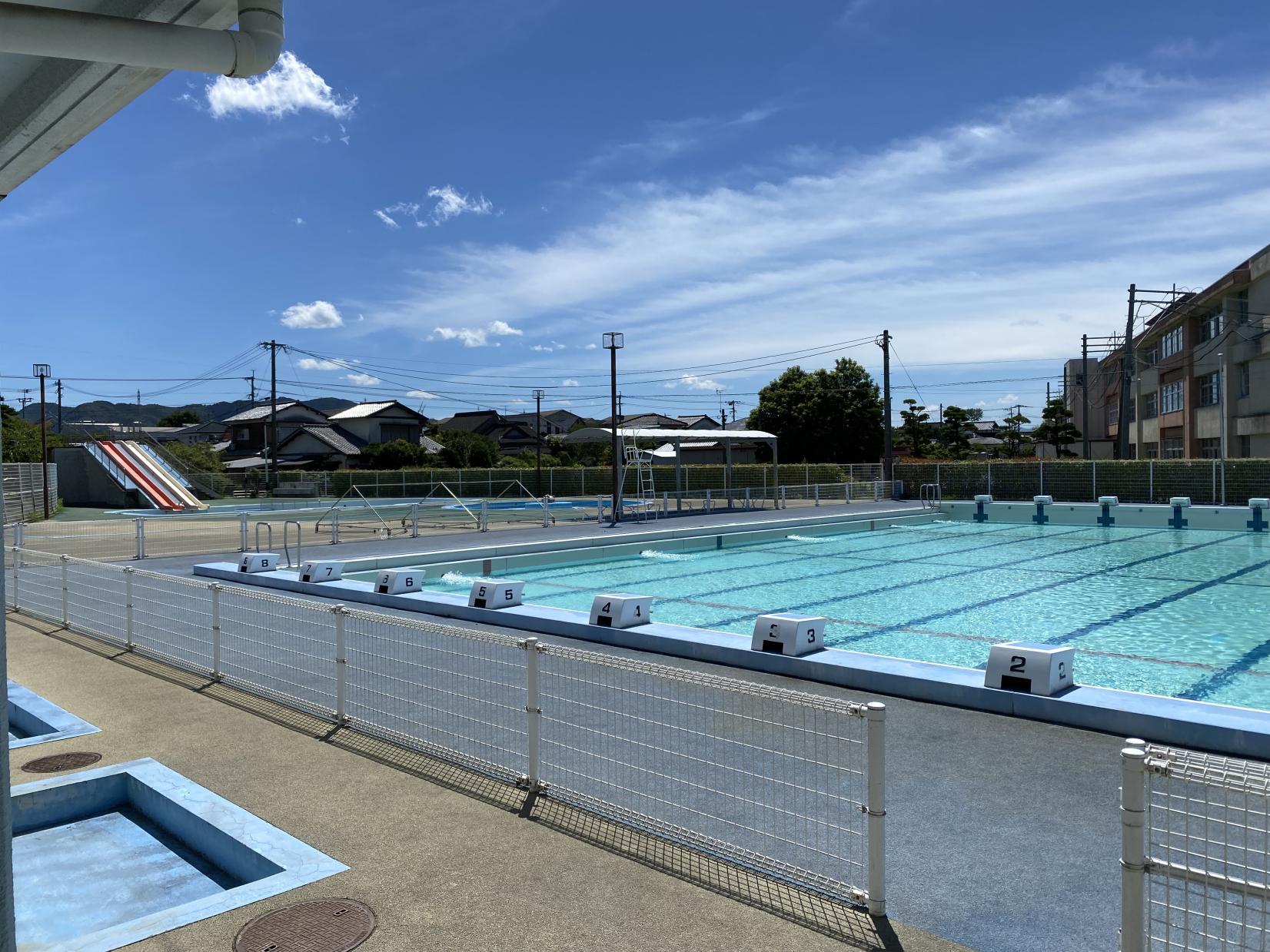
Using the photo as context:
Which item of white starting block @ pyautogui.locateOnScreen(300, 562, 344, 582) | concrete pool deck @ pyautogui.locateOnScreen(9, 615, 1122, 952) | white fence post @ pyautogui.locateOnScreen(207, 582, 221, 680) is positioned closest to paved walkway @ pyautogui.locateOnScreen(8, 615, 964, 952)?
concrete pool deck @ pyautogui.locateOnScreen(9, 615, 1122, 952)

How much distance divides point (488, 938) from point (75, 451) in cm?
4795

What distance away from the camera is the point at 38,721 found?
6.47m

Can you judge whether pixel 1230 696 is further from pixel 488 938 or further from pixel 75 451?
pixel 75 451

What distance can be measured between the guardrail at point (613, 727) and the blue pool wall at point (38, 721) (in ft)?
4.03

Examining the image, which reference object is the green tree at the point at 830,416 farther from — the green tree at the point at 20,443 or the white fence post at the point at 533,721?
the white fence post at the point at 533,721

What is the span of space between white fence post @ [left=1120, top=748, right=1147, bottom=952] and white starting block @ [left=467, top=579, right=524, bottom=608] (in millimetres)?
8377

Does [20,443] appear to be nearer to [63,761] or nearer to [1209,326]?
[63,761]

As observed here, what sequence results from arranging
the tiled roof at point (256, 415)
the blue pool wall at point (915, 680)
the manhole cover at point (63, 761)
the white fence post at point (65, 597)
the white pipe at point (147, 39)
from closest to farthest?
the white pipe at point (147, 39) < the manhole cover at point (63, 761) < the blue pool wall at point (915, 680) < the white fence post at point (65, 597) < the tiled roof at point (256, 415)

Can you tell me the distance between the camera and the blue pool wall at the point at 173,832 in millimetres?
3625

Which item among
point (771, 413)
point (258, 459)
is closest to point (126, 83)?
point (771, 413)

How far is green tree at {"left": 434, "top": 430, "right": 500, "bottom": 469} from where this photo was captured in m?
61.8

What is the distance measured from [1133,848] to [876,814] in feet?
3.32

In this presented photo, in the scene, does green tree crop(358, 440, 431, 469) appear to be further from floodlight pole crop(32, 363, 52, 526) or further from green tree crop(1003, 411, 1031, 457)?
green tree crop(1003, 411, 1031, 457)

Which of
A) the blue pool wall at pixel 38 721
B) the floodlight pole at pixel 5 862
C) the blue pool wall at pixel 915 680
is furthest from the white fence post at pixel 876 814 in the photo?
the blue pool wall at pixel 38 721
